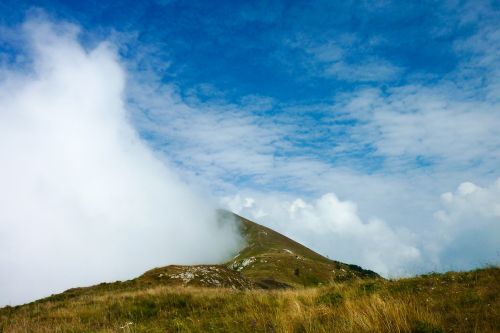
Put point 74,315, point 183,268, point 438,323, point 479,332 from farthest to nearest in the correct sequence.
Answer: point 183,268, point 74,315, point 438,323, point 479,332

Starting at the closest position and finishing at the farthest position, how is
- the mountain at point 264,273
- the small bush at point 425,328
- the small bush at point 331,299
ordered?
the small bush at point 425,328, the small bush at point 331,299, the mountain at point 264,273

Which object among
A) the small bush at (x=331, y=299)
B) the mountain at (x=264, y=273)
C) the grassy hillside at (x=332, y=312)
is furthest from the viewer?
the mountain at (x=264, y=273)

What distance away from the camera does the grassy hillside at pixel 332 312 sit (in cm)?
720

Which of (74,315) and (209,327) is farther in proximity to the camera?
(74,315)

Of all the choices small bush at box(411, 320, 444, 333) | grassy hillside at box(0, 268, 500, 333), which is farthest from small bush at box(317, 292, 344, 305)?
small bush at box(411, 320, 444, 333)

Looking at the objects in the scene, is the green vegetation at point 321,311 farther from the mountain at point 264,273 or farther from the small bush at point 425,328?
the mountain at point 264,273

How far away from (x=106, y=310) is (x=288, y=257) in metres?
117

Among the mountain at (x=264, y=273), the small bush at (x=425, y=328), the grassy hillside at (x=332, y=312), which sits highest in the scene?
the mountain at (x=264, y=273)

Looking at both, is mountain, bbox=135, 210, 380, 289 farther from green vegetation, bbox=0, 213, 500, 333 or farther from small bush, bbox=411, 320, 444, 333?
small bush, bbox=411, 320, 444, 333

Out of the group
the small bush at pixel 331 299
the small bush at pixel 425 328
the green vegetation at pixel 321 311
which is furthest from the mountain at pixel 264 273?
the small bush at pixel 425 328

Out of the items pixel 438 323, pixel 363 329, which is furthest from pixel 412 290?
pixel 363 329

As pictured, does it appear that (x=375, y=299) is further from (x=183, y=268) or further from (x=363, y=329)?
(x=183, y=268)

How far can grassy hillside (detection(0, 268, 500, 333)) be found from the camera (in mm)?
7203

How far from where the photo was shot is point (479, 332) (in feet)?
21.5
